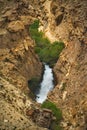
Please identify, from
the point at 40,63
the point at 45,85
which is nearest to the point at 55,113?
the point at 45,85

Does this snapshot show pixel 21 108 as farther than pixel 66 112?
No

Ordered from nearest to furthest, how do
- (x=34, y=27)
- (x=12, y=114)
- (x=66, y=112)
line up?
1. (x=12, y=114)
2. (x=66, y=112)
3. (x=34, y=27)

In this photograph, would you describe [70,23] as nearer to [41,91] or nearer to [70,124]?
[41,91]

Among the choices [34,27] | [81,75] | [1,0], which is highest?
[1,0]

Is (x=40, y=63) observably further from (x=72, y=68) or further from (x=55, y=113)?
(x=55, y=113)

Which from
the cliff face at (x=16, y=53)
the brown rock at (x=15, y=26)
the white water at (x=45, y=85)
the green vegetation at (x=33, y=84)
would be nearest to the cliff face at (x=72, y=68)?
the white water at (x=45, y=85)

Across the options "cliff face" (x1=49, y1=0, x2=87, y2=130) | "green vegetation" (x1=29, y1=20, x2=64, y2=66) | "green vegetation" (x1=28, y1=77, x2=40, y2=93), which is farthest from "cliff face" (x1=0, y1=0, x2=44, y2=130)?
"cliff face" (x1=49, y1=0, x2=87, y2=130)

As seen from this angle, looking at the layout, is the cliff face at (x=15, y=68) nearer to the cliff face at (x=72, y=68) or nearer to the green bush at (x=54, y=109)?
the green bush at (x=54, y=109)

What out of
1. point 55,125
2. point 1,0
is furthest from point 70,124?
point 1,0
